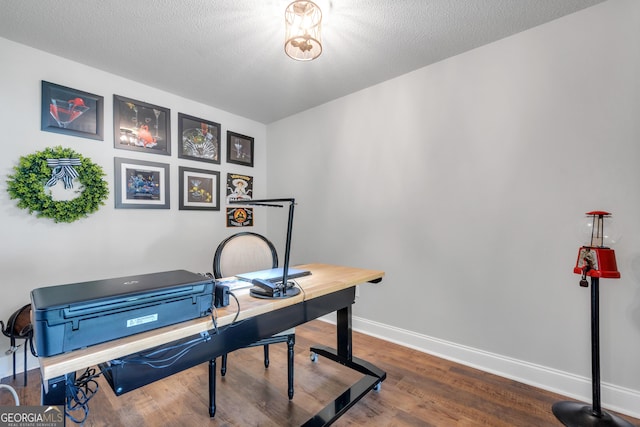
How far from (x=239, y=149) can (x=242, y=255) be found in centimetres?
181

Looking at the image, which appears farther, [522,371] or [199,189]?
[199,189]

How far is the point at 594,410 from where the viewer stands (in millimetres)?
1518

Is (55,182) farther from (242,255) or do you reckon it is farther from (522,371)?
(522,371)

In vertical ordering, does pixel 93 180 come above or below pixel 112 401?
above

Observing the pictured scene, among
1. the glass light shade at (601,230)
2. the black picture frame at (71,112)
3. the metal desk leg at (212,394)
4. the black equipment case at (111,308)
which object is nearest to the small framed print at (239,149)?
the black picture frame at (71,112)

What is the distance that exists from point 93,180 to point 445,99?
9.62 feet

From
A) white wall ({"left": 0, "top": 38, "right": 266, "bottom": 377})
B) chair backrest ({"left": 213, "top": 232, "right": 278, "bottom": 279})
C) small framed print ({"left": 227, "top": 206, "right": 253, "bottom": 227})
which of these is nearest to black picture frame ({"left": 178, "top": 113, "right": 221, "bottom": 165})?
white wall ({"left": 0, "top": 38, "right": 266, "bottom": 377})

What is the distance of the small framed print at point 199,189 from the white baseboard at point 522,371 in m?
2.23

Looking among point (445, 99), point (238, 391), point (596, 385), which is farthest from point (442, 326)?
point (445, 99)

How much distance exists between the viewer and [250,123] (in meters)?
3.62

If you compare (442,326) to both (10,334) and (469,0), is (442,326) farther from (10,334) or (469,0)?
(10,334)

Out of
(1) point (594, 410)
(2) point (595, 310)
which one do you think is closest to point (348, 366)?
(1) point (594, 410)

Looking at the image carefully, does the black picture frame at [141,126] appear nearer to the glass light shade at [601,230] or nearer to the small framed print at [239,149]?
the small framed print at [239,149]

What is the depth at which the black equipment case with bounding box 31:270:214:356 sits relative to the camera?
2.50ft
